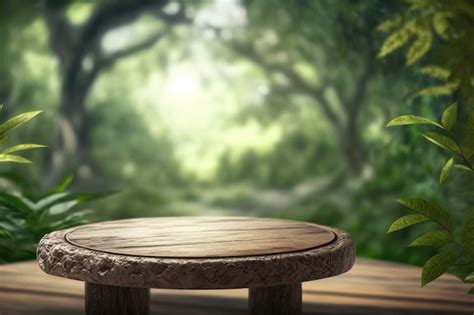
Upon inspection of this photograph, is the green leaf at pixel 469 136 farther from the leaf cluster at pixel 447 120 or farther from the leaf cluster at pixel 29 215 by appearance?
the leaf cluster at pixel 29 215

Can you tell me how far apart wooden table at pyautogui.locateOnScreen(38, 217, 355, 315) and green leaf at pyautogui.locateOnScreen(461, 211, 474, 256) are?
0.27 m

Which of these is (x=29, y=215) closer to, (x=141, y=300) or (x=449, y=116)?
(x=141, y=300)

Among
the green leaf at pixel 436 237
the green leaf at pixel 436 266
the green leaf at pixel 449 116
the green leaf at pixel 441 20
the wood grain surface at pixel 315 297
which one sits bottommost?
the wood grain surface at pixel 315 297

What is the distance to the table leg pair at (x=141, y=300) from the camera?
1638 mm

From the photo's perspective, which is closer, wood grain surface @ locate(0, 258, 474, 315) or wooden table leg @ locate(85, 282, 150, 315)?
wooden table leg @ locate(85, 282, 150, 315)

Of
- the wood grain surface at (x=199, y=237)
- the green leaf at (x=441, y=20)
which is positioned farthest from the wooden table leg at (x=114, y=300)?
the green leaf at (x=441, y=20)

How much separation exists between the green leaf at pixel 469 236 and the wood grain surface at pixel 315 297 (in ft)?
1.40

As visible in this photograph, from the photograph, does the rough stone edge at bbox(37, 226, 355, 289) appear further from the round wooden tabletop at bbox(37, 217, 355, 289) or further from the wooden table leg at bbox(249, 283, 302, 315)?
the wooden table leg at bbox(249, 283, 302, 315)

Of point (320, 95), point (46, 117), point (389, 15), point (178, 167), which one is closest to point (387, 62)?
point (389, 15)

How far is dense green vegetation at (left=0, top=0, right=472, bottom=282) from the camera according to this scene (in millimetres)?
5492

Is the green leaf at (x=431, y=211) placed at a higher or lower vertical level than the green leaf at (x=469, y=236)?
higher

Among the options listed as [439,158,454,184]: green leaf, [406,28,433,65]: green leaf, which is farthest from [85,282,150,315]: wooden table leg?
[406,28,433,65]: green leaf

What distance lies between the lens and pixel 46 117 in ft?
19.1

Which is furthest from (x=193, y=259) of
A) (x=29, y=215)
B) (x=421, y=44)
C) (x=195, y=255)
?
(x=29, y=215)
